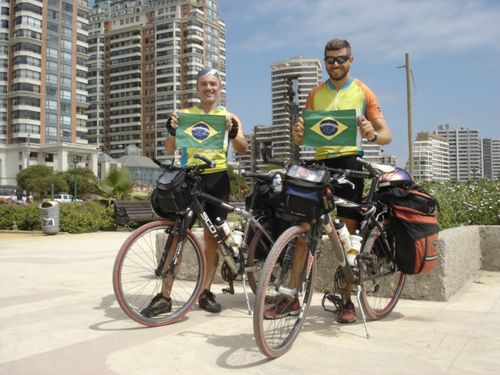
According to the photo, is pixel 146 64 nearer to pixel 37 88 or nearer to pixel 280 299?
pixel 37 88

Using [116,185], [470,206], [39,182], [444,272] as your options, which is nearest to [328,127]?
[444,272]

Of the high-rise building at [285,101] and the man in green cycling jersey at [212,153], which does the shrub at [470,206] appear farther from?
the man in green cycling jersey at [212,153]

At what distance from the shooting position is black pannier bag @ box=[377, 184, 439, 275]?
383 centimetres

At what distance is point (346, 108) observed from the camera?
12.8 ft

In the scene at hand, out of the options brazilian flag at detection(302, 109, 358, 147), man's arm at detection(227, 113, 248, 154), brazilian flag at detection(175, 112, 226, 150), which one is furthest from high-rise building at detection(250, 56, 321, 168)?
brazilian flag at detection(175, 112, 226, 150)

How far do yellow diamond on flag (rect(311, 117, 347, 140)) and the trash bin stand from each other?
11.9m

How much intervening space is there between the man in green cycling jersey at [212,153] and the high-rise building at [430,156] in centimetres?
7116

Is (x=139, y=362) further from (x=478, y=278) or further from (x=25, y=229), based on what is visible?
(x=25, y=229)

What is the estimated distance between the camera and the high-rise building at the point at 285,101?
5380 mm

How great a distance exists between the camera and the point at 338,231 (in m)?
3.63

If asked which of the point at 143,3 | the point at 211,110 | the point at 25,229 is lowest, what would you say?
the point at 25,229

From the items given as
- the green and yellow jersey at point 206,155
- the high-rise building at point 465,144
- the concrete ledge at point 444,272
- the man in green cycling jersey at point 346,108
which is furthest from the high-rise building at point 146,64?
the man in green cycling jersey at point 346,108

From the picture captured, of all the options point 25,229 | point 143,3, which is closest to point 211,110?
point 25,229

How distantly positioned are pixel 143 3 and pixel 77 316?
14428cm
